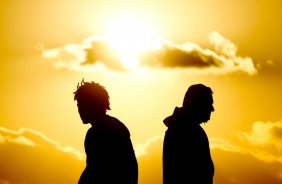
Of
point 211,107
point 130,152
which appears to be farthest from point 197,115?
point 130,152

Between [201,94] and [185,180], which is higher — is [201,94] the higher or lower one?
the higher one

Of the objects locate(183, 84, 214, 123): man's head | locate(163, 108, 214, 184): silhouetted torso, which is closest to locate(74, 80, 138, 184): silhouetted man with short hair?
locate(163, 108, 214, 184): silhouetted torso

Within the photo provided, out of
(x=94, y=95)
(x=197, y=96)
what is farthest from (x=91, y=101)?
(x=197, y=96)

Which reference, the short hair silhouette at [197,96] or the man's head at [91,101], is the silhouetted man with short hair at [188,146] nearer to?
the short hair silhouette at [197,96]

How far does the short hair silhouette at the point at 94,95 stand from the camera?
1412 centimetres

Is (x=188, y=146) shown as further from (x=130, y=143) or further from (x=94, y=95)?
(x=94, y=95)

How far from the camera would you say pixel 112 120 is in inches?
556

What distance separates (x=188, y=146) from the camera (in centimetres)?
1458

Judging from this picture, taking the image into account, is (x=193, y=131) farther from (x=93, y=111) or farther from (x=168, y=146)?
(x=93, y=111)

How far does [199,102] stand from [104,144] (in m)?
1.75

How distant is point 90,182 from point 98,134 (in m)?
0.81

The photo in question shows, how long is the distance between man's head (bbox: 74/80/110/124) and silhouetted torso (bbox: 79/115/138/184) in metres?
0.17

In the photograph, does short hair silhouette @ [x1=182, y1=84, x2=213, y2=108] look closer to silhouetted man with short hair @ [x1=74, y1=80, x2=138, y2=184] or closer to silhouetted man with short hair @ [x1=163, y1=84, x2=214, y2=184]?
silhouetted man with short hair @ [x1=163, y1=84, x2=214, y2=184]

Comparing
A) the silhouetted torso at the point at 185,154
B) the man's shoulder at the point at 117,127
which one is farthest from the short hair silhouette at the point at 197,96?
the man's shoulder at the point at 117,127
